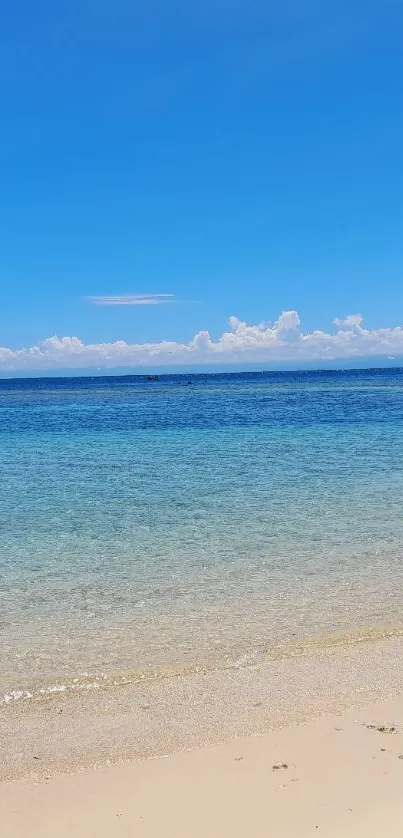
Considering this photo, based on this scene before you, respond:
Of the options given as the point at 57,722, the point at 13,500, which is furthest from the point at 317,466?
the point at 57,722

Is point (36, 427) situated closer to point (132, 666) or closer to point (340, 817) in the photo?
point (132, 666)

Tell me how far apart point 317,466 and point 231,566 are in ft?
41.5

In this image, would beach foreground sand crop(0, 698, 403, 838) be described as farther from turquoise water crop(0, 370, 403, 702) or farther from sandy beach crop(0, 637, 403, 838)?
turquoise water crop(0, 370, 403, 702)

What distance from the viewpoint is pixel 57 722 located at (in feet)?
23.7

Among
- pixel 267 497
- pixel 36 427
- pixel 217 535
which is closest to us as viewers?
pixel 217 535

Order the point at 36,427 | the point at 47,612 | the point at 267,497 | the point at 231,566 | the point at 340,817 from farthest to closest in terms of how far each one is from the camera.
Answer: the point at 36,427, the point at 267,497, the point at 231,566, the point at 47,612, the point at 340,817

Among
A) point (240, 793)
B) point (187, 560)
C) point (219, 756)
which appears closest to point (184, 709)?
point (219, 756)

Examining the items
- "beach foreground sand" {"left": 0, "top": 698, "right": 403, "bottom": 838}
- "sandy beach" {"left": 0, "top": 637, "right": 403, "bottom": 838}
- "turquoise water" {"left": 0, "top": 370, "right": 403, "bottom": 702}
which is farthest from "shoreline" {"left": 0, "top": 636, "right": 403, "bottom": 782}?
"turquoise water" {"left": 0, "top": 370, "right": 403, "bottom": 702}

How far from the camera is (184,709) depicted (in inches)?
290

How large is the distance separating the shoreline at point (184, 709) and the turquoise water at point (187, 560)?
1.42ft

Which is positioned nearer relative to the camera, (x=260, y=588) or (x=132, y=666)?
(x=132, y=666)

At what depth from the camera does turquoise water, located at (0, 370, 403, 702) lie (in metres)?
9.12

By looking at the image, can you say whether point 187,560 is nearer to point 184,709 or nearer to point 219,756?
point 184,709

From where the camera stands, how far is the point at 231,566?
496 inches
